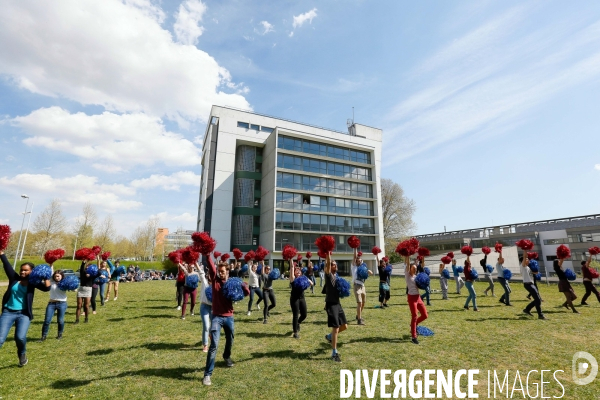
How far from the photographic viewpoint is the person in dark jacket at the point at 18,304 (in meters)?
5.75

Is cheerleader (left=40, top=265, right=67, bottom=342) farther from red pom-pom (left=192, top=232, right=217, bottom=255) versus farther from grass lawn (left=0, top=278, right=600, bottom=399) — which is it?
red pom-pom (left=192, top=232, right=217, bottom=255)

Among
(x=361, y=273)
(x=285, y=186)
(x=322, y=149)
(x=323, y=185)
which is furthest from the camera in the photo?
(x=322, y=149)

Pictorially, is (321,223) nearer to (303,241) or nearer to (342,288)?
(303,241)

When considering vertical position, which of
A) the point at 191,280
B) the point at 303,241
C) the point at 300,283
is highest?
the point at 303,241

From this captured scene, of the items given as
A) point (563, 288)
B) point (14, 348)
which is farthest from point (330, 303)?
point (563, 288)

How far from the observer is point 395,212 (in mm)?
49375

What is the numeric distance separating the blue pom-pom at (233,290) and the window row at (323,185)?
34664 millimetres

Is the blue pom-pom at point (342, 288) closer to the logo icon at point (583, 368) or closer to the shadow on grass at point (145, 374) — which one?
the shadow on grass at point (145, 374)

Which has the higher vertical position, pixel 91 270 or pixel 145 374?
pixel 91 270

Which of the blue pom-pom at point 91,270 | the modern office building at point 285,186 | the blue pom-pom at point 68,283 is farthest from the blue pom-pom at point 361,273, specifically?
the modern office building at point 285,186

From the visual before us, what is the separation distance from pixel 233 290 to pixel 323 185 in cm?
3838

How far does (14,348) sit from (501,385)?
1145 cm

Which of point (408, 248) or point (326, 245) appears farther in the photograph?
point (408, 248)

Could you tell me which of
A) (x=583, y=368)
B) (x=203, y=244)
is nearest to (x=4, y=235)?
(x=203, y=244)
